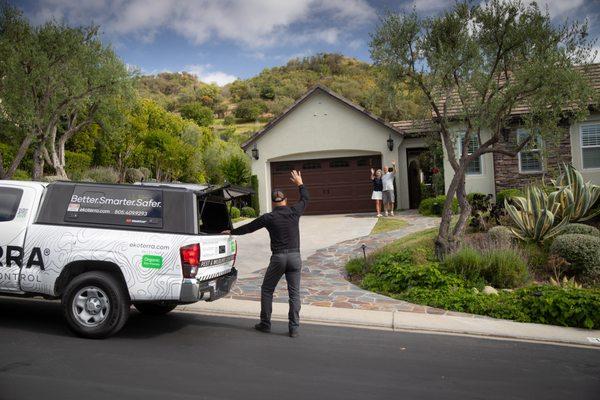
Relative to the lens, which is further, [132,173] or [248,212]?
[132,173]

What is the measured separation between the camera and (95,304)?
5.91 metres

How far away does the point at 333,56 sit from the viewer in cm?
7800

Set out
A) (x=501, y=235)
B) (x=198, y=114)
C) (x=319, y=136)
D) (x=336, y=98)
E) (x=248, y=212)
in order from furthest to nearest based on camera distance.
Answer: (x=198, y=114) < (x=319, y=136) < (x=248, y=212) < (x=336, y=98) < (x=501, y=235)

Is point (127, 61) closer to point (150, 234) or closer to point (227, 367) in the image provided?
point (150, 234)

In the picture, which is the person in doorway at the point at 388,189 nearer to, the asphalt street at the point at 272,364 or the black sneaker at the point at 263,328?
the asphalt street at the point at 272,364

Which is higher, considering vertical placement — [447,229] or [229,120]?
[229,120]

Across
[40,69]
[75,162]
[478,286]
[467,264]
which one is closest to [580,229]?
[467,264]

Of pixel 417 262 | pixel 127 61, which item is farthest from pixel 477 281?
pixel 127 61

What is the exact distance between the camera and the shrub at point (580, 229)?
10570 millimetres

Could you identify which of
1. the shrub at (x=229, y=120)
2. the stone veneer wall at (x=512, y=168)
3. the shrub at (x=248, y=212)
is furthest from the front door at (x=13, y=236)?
the shrub at (x=229, y=120)

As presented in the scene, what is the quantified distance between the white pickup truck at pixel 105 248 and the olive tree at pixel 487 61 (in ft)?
19.6

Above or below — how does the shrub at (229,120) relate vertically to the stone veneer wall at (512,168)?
above

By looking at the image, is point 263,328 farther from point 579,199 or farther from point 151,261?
point 579,199

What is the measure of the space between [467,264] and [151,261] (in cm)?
604
